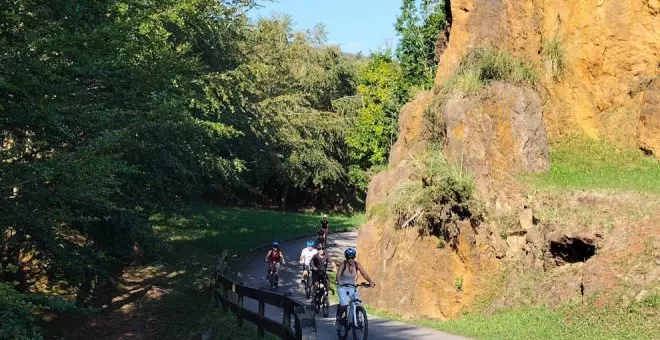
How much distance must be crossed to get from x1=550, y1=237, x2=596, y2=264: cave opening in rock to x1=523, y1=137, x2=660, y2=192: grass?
204cm

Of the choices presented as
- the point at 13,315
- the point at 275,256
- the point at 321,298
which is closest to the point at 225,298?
the point at 321,298

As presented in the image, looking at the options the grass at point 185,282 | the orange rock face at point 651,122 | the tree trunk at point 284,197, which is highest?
the orange rock face at point 651,122

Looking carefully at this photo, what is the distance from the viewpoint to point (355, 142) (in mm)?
48781

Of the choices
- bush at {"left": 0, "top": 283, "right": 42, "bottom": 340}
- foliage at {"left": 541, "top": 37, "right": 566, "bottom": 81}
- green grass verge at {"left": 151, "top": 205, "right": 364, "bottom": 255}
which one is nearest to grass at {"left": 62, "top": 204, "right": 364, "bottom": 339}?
green grass verge at {"left": 151, "top": 205, "right": 364, "bottom": 255}

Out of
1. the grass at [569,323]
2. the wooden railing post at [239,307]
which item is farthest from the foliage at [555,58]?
the wooden railing post at [239,307]

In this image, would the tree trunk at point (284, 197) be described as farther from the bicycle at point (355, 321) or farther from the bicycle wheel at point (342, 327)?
the bicycle at point (355, 321)

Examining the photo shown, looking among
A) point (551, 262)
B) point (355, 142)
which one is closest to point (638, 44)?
point (551, 262)

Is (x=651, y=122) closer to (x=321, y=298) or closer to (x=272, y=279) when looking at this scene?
(x=321, y=298)

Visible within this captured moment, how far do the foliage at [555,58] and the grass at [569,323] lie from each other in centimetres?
927

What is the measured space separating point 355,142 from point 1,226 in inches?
1506

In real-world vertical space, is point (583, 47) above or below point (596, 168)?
above

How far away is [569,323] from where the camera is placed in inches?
522

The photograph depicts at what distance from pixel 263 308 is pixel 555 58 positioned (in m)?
13.9

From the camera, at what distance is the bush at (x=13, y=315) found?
361 inches
